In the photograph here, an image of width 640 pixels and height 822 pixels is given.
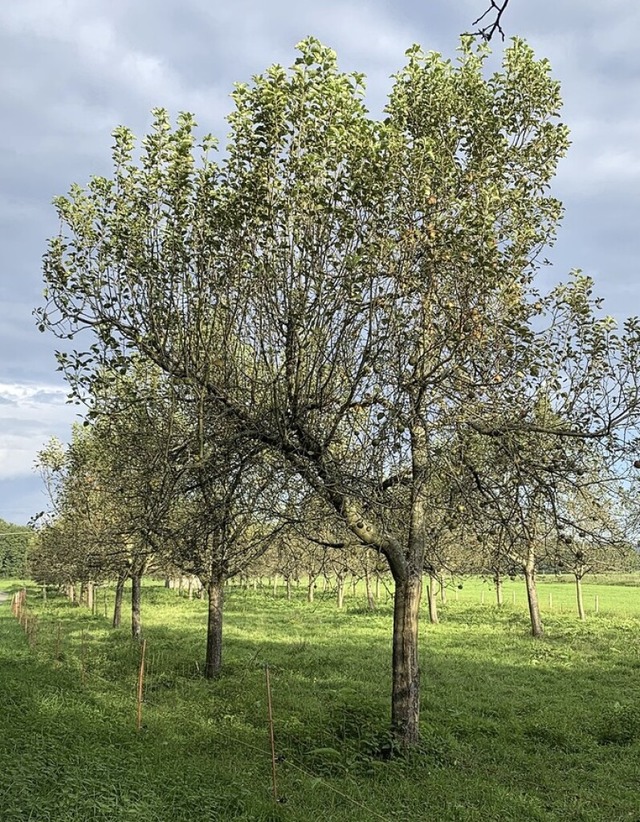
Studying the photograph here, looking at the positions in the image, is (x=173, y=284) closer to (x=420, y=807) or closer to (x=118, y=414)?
(x=118, y=414)

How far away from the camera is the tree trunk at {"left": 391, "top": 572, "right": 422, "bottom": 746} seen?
35.8ft

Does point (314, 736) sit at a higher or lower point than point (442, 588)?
lower

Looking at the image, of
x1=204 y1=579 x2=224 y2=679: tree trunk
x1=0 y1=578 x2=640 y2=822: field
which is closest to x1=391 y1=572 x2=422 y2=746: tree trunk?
x1=0 y1=578 x2=640 y2=822: field

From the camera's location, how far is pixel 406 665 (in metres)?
11.0

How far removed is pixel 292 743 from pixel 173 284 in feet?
26.9

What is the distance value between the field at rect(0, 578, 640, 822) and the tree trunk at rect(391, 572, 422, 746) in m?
0.40

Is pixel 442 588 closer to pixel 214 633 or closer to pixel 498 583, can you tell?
pixel 498 583

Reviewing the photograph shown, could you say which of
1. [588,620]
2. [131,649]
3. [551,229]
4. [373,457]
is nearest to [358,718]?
[373,457]

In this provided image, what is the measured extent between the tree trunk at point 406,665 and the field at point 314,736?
0.40 metres

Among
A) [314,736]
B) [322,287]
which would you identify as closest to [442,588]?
[314,736]

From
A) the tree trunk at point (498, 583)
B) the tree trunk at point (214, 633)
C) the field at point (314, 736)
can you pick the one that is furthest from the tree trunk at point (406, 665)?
the tree trunk at point (214, 633)

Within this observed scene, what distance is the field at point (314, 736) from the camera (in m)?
8.46

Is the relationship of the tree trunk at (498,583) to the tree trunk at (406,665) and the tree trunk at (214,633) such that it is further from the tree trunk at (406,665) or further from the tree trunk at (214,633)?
the tree trunk at (214,633)

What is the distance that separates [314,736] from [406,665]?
7.69 feet
